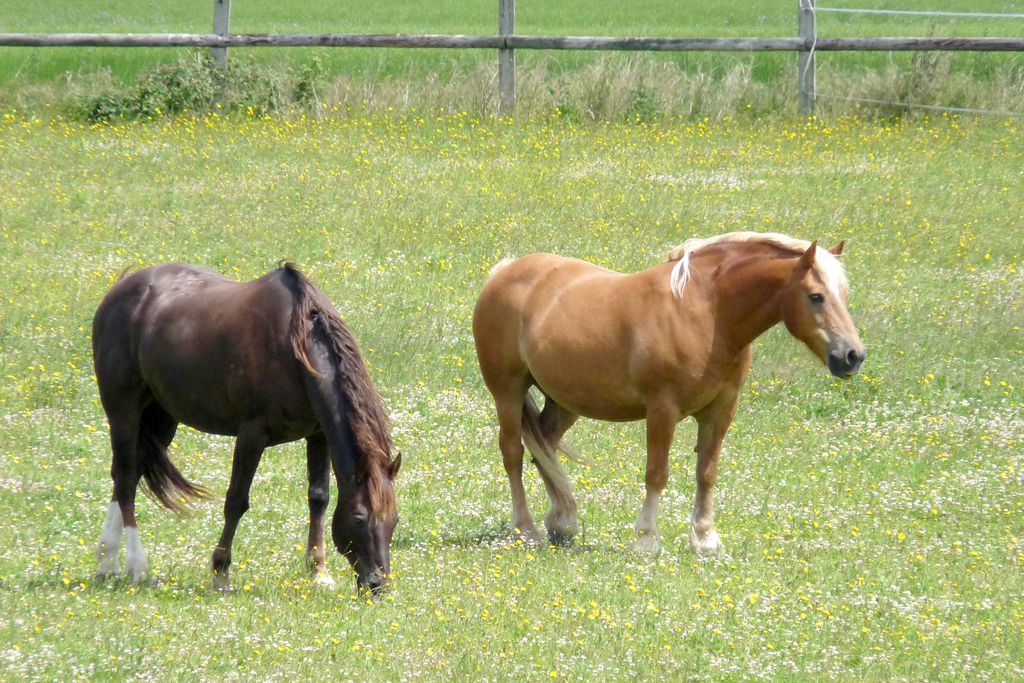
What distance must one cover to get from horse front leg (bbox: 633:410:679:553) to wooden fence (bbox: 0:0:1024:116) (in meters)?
12.2

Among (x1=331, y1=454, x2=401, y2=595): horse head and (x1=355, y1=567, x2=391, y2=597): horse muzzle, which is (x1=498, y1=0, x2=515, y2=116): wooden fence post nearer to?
(x1=331, y1=454, x2=401, y2=595): horse head

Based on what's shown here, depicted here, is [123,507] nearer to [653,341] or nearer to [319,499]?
[319,499]

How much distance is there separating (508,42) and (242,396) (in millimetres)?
13461

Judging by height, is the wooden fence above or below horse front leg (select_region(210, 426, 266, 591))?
above

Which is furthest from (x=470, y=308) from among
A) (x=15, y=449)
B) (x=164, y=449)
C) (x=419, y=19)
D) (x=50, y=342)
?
(x=419, y=19)

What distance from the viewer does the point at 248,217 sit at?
1639 cm

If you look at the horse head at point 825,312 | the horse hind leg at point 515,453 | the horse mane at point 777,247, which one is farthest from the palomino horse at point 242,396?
the horse head at point 825,312

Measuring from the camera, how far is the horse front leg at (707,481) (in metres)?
8.05

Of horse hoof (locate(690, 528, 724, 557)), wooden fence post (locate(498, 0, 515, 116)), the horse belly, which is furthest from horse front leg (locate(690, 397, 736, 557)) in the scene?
wooden fence post (locate(498, 0, 515, 116))

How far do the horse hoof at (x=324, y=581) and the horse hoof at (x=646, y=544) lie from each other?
1.86m

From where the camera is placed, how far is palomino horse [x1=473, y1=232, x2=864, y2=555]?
765 cm

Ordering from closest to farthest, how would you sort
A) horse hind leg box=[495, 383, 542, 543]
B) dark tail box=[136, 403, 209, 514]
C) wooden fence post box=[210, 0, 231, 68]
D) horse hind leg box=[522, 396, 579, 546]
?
dark tail box=[136, 403, 209, 514] < horse hind leg box=[522, 396, 579, 546] < horse hind leg box=[495, 383, 542, 543] < wooden fence post box=[210, 0, 231, 68]

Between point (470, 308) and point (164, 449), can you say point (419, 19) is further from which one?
point (164, 449)

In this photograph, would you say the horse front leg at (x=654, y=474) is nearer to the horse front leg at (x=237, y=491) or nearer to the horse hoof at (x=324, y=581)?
the horse hoof at (x=324, y=581)
